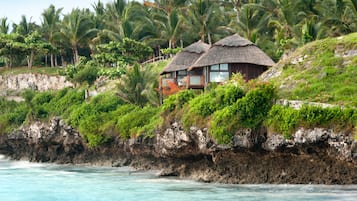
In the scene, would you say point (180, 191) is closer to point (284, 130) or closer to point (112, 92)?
point (284, 130)

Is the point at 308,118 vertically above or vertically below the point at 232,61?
below

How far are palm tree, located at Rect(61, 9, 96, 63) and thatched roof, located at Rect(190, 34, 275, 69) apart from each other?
24.6 m

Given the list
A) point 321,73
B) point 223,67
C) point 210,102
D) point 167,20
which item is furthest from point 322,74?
point 167,20

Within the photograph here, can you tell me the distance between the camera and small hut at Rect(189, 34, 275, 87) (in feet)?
137

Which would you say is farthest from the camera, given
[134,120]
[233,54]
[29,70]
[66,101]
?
[29,70]

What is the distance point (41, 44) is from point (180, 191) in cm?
3596

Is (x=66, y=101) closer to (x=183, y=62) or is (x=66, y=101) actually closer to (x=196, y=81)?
(x=183, y=62)

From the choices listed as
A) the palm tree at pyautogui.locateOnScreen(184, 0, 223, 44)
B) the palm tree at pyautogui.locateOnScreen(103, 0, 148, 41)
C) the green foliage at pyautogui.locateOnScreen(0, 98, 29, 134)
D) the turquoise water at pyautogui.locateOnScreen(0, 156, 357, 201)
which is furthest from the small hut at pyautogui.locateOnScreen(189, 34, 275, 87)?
the palm tree at pyautogui.locateOnScreen(103, 0, 148, 41)

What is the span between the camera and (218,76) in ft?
138

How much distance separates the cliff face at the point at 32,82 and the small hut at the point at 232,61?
836 inches

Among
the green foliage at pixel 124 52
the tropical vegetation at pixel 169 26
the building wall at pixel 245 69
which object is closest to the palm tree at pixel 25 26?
the tropical vegetation at pixel 169 26

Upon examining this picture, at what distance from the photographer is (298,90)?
3238 cm

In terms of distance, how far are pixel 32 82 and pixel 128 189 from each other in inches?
1344

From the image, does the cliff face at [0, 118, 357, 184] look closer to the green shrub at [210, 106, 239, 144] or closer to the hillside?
the green shrub at [210, 106, 239, 144]
